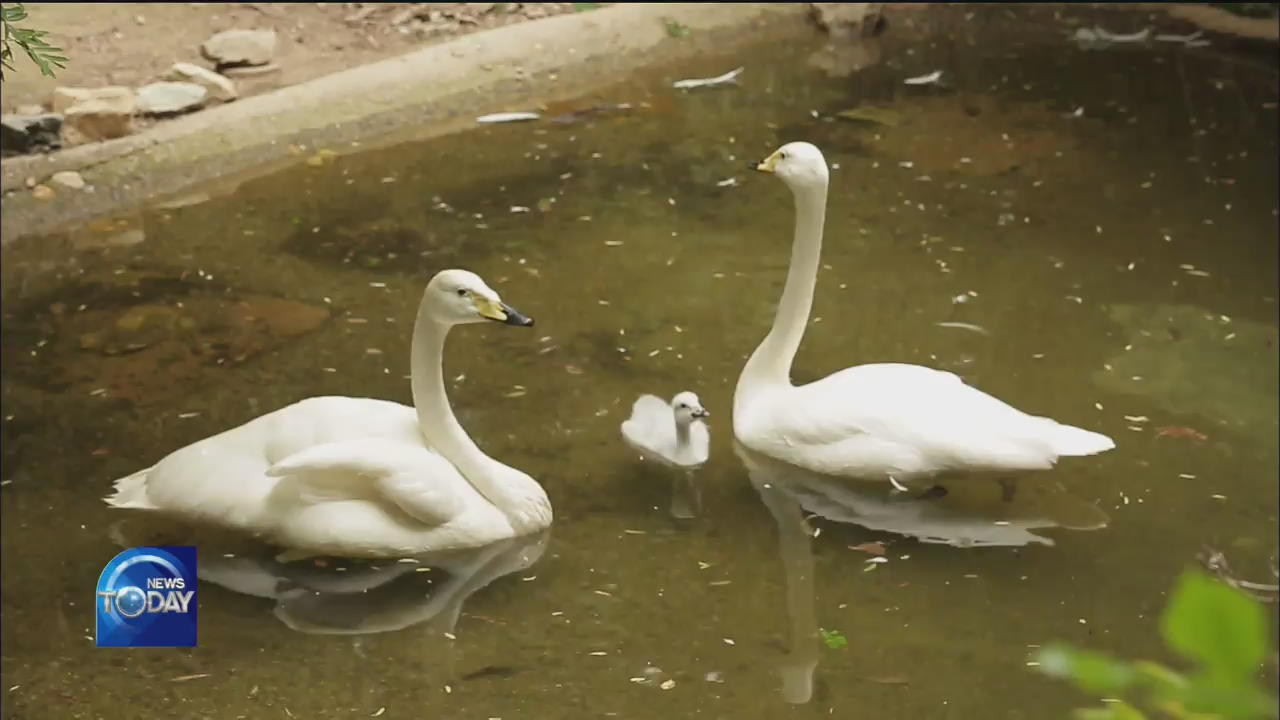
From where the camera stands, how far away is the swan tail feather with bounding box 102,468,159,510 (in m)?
3.75

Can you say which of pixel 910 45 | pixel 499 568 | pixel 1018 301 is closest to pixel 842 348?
pixel 1018 301

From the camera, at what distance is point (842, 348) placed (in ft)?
16.4

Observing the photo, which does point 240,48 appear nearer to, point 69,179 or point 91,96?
point 91,96

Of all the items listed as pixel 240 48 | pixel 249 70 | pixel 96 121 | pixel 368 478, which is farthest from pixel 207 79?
pixel 368 478

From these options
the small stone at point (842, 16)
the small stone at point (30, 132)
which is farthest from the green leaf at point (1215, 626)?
the small stone at point (842, 16)

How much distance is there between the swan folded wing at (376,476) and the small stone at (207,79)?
406 centimetres

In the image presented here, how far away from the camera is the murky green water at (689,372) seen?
133 inches

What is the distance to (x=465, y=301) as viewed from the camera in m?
3.68

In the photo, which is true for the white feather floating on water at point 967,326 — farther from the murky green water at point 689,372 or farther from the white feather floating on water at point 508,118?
the white feather floating on water at point 508,118

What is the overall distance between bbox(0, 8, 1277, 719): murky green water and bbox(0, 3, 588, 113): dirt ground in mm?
1065

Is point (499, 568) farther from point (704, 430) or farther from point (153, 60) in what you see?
point (153, 60)

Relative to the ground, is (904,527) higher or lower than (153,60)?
lower

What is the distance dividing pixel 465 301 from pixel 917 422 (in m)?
1.31

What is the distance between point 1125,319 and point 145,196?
435 cm
